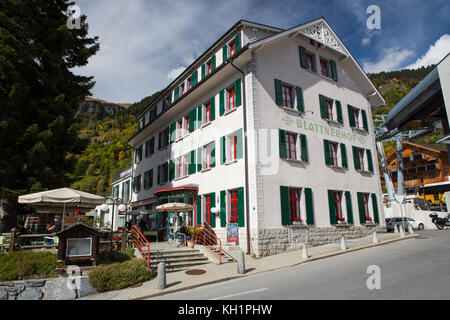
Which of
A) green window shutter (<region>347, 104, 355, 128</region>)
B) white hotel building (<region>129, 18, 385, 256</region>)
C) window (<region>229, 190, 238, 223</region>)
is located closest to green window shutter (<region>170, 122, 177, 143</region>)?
white hotel building (<region>129, 18, 385, 256</region>)

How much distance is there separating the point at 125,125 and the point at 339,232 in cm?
8719

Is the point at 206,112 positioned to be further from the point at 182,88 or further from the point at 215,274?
the point at 215,274

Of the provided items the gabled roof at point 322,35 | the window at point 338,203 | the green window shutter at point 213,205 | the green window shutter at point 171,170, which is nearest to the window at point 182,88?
the green window shutter at point 171,170

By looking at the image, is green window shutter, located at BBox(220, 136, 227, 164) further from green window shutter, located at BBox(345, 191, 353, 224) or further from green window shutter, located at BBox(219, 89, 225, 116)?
green window shutter, located at BBox(345, 191, 353, 224)

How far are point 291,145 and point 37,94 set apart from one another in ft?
43.0

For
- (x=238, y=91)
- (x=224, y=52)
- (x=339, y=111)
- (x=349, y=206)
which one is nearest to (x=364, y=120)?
(x=339, y=111)

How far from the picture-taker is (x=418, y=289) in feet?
18.6

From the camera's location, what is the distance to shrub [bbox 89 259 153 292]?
8586 millimetres

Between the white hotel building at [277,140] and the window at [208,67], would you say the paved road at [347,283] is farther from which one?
the window at [208,67]

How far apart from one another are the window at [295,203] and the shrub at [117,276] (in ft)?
25.7

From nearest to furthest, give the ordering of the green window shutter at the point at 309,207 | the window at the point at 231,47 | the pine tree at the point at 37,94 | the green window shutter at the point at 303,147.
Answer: the pine tree at the point at 37,94 < the green window shutter at the point at 309,207 < the green window shutter at the point at 303,147 < the window at the point at 231,47

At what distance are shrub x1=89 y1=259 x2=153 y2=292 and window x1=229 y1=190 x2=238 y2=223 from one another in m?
5.80

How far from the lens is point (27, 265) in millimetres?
8453

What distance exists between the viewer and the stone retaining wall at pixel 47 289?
310 inches
